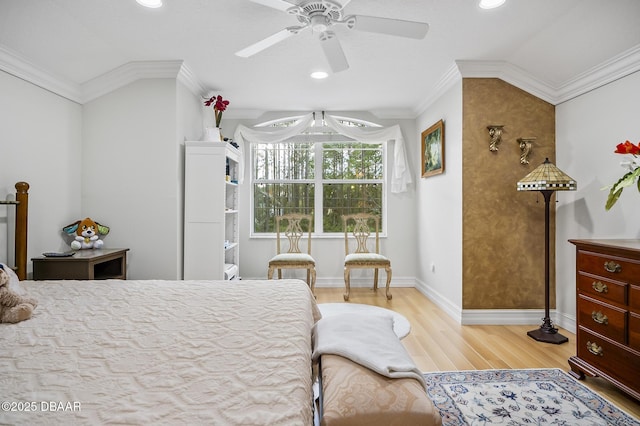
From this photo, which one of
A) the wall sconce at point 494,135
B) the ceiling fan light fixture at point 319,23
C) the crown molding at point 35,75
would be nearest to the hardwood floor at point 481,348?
the wall sconce at point 494,135

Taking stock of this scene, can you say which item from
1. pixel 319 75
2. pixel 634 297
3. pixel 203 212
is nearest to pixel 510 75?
pixel 319 75

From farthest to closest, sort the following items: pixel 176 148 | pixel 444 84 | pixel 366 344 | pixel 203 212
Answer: pixel 444 84, pixel 203 212, pixel 176 148, pixel 366 344

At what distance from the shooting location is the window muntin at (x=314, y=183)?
5.16m

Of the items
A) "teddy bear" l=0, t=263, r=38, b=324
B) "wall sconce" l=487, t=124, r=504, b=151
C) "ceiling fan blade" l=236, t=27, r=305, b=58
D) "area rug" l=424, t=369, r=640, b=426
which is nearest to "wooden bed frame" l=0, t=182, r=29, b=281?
"teddy bear" l=0, t=263, r=38, b=324

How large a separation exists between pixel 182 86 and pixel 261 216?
2.17m

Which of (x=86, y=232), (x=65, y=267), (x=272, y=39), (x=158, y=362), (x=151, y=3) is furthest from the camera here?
(x=86, y=232)

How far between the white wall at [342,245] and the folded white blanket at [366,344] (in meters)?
3.24

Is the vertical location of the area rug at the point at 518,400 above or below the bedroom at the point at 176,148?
below

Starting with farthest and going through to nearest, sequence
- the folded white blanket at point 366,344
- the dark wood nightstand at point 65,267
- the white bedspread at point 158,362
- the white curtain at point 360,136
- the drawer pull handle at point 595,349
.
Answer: the white curtain at point 360,136
the dark wood nightstand at point 65,267
the drawer pull handle at point 595,349
the folded white blanket at point 366,344
the white bedspread at point 158,362

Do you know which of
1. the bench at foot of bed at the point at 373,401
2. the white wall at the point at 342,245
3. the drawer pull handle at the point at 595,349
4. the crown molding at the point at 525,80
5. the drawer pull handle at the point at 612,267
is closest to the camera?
the bench at foot of bed at the point at 373,401

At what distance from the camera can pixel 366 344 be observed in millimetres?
1414

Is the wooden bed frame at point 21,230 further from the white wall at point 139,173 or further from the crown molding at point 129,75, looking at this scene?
the crown molding at point 129,75

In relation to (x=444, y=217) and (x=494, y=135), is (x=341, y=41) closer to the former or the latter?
(x=494, y=135)

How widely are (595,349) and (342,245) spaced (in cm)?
323
